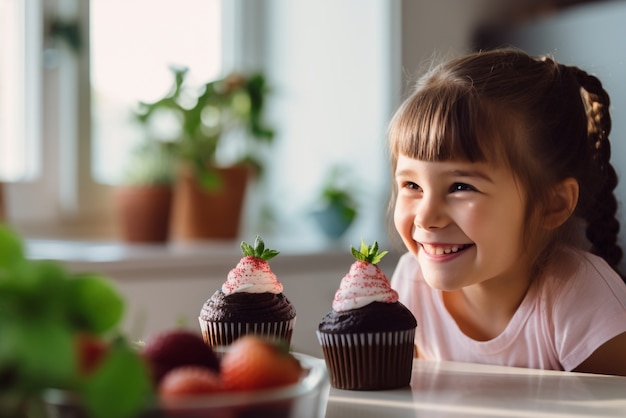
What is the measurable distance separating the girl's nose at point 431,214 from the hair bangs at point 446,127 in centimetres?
6

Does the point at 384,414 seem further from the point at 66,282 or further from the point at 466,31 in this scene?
the point at 466,31

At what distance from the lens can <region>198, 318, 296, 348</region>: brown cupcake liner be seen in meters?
0.96

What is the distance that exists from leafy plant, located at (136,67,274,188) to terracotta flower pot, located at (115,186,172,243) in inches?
5.2

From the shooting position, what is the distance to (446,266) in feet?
3.89

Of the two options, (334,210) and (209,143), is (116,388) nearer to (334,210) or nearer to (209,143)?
(209,143)

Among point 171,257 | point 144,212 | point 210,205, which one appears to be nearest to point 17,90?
point 144,212

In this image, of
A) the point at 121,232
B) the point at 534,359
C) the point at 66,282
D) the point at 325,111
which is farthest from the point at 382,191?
the point at 66,282

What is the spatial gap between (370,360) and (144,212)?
5.41 feet

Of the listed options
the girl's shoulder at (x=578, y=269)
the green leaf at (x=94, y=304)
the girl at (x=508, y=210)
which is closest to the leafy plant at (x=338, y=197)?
the girl at (x=508, y=210)

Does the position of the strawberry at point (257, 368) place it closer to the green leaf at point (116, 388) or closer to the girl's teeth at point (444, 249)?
the green leaf at point (116, 388)

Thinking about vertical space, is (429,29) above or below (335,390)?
above

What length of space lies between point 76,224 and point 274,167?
0.79m

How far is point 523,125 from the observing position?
125cm

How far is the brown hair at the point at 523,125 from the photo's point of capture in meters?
1.19
